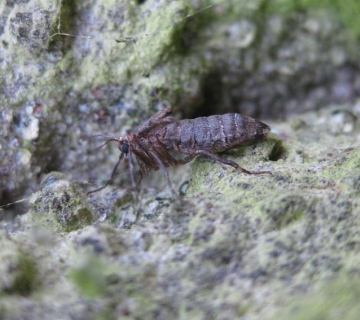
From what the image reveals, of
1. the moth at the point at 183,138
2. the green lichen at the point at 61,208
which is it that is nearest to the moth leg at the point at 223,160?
the moth at the point at 183,138

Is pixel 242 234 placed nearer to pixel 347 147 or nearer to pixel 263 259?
pixel 263 259

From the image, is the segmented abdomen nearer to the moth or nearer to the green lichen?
the moth

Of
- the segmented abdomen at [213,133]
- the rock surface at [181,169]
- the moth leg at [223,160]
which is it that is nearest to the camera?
the rock surface at [181,169]

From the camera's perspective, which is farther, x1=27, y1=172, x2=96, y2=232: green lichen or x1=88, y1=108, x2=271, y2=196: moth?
x1=88, y1=108, x2=271, y2=196: moth

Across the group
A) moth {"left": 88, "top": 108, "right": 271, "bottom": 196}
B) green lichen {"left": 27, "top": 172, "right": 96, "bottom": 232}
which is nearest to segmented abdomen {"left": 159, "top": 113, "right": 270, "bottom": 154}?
moth {"left": 88, "top": 108, "right": 271, "bottom": 196}

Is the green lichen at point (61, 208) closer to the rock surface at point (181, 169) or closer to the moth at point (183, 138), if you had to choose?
the rock surface at point (181, 169)

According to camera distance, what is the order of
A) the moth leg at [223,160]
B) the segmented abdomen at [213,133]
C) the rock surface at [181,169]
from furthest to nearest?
the segmented abdomen at [213,133]
the moth leg at [223,160]
the rock surface at [181,169]

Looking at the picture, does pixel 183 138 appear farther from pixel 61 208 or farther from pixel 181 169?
pixel 61 208
